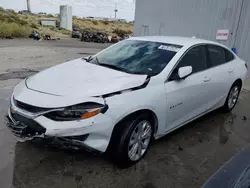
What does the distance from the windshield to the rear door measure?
89 centimetres

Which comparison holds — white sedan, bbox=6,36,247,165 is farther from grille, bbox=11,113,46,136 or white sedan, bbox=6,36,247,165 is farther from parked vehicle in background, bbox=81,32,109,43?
parked vehicle in background, bbox=81,32,109,43

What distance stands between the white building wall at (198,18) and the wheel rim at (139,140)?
6565 millimetres

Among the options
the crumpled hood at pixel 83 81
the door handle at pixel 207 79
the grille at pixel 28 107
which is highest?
the crumpled hood at pixel 83 81

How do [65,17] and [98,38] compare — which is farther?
[65,17]

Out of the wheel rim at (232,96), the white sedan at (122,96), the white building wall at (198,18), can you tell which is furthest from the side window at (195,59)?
the white building wall at (198,18)

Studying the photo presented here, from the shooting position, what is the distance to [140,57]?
3.28 m

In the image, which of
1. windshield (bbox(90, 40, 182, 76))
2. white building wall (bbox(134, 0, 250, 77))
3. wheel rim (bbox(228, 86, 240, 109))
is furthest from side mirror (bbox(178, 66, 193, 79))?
white building wall (bbox(134, 0, 250, 77))

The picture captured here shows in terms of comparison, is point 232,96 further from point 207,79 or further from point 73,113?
point 73,113

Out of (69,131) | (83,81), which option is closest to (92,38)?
(83,81)

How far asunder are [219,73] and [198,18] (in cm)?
623

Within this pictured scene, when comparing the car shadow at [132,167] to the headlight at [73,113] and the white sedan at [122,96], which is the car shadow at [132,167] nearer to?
the white sedan at [122,96]

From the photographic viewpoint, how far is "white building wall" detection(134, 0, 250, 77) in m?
7.82

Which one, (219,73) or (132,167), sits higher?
(219,73)

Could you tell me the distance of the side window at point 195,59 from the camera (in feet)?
10.6
